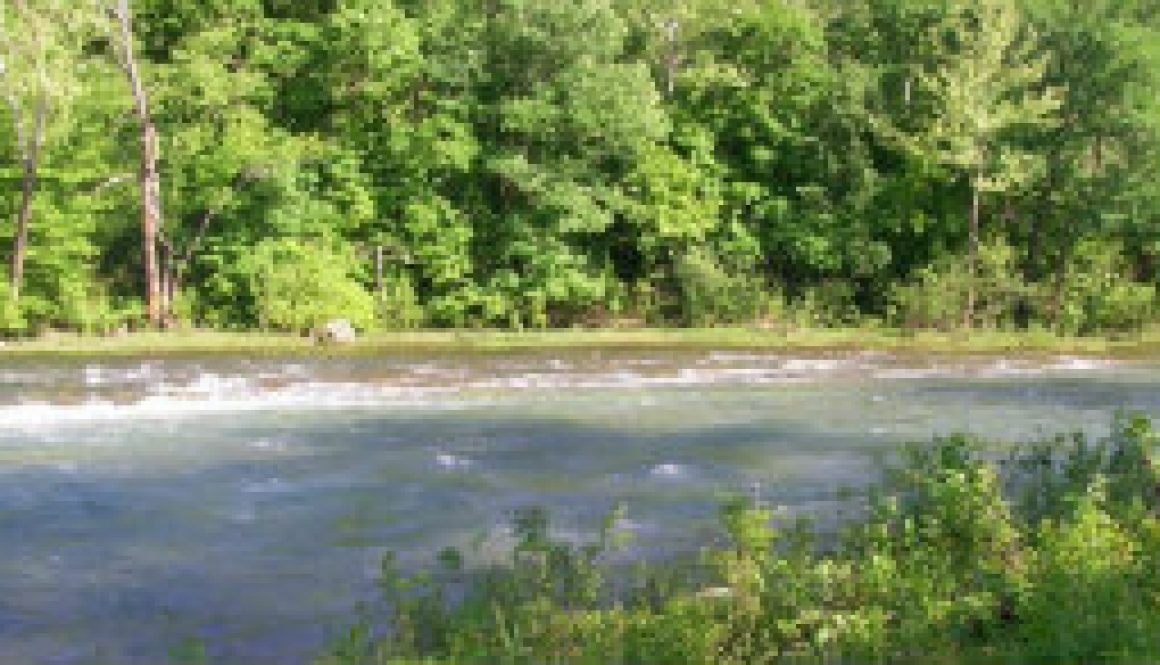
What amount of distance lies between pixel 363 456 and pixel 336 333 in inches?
554

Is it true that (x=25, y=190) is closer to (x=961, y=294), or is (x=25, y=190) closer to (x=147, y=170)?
(x=147, y=170)

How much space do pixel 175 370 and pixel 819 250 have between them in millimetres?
20278

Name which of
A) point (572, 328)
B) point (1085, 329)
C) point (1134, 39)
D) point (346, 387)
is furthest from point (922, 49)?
point (346, 387)

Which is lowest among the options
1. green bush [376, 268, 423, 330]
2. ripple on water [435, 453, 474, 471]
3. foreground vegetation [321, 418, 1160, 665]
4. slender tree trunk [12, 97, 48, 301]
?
ripple on water [435, 453, 474, 471]

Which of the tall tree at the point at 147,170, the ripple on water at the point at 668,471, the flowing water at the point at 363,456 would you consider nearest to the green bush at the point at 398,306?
the tall tree at the point at 147,170

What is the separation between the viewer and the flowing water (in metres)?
10.1

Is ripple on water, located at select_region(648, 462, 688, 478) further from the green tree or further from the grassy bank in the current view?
the green tree

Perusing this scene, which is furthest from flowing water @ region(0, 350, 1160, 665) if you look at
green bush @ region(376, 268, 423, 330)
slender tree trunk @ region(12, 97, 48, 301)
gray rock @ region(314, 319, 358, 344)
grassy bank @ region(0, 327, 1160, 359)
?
slender tree trunk @ region(12, 97, 48, 301)

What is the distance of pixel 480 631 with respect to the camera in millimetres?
7797

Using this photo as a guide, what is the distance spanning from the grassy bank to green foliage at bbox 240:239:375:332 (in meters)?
1.19

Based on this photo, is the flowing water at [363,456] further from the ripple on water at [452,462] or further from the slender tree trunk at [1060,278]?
the slender tree trunk at [1060,278]

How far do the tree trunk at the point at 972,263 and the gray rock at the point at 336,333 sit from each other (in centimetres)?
1650

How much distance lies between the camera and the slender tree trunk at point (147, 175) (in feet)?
105

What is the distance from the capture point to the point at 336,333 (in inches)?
1179
